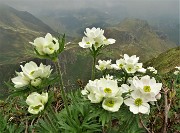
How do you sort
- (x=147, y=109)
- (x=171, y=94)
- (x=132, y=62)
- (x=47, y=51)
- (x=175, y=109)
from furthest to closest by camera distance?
1. (x=175, y=109)
2. (x=132, y=62)
3. (x=171, y=94)
4. (x=47, y=51)
5. (x=147, y=109)

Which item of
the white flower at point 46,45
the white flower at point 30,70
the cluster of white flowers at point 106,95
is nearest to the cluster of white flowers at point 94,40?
the white flower at point 46,45

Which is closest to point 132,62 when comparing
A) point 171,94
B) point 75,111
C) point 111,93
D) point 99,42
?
point 99,42

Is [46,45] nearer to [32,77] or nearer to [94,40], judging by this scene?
[32,77]

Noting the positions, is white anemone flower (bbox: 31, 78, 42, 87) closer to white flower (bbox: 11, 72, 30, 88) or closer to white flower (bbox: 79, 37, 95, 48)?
white flower (bbox: 11, 72, 30, 88)

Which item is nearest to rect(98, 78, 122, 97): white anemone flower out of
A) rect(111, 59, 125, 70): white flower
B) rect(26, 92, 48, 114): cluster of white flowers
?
rect(26, 92, 48, 114): cluster of white flowers

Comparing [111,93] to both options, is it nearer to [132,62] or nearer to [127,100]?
[127,100]

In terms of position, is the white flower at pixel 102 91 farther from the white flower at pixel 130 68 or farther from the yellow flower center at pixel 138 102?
Answer: the white flower at pixel 130 68
